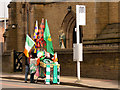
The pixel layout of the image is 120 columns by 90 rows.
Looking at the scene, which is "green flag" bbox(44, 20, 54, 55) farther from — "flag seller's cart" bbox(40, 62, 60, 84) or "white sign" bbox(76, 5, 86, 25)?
"white sign" bbox(76, 5, 86, 25)

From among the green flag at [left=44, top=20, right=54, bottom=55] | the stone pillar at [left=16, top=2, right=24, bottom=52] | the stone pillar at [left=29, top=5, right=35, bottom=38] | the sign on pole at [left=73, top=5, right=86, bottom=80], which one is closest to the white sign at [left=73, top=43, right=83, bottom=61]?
the sign on pole at [left=73, top=5, right=86, bottom=80]

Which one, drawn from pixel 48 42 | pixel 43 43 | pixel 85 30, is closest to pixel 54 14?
pixel 85 30

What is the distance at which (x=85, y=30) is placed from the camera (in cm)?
2908

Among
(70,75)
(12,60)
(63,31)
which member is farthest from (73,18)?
(70,75)

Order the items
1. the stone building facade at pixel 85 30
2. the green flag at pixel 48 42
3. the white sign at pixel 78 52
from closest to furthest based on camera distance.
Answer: the white sign at pixel 78 52, the green flag at pixel 48 42, the stone building facade at pixel 85 30

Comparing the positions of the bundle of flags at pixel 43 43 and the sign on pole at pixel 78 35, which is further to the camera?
the bundle of flags at pixel 43 43

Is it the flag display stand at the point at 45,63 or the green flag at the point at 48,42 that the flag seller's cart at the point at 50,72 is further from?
the green flag at the point at 48,42

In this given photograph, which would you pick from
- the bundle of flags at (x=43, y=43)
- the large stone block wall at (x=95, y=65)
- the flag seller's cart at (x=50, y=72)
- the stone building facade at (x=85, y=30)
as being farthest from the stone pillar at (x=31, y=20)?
the flag seller's cart at (x=50, y=72)

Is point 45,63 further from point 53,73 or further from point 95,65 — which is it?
point 95,65

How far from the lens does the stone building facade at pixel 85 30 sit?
22080 mm

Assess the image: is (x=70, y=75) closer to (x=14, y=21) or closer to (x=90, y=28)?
(x=90, y=28)

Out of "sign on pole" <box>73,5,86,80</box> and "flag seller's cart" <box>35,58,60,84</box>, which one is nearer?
"flag seller's cart" <box>35,58,60,84</box>

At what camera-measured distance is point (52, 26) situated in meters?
34.6

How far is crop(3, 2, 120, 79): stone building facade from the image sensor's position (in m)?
22.1
